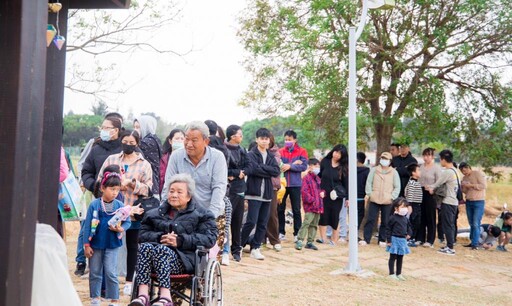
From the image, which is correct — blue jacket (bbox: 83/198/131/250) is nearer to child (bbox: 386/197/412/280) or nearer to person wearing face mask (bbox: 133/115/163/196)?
person wearing face mask (bbox: 133/115/163/196)

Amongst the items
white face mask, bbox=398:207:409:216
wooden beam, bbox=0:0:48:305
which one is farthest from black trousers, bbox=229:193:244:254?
wooden beam, bbox=0:0:48:305

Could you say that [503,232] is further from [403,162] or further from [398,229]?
[398,229]

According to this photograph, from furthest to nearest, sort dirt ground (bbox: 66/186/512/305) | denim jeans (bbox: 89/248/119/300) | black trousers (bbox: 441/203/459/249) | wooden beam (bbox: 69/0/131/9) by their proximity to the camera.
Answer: black trousers (bbox: 441/203/459/249), dirt ground (bbox: 66/186/512/305), denim jeans (bbox: 89/248/119/300), wooden beam (bbox: 69/0/131/9)

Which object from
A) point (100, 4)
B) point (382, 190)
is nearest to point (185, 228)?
point (100, 4)

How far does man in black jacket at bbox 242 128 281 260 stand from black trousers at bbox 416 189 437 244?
4504mm

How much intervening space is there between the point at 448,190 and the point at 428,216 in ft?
2.09

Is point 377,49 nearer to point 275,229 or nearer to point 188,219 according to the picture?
point 275,229

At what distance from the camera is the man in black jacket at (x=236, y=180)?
28.8 ft

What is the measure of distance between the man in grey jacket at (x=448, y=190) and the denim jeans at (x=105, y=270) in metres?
8.03

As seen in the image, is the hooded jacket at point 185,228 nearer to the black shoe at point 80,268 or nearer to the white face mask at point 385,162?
the black shoe at point 80,268

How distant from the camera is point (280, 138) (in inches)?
989

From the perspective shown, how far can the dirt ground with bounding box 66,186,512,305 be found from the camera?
24.3 ft

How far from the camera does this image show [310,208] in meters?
11.1

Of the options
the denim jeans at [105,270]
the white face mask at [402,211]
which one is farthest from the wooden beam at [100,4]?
the white face mask at [402,211]
